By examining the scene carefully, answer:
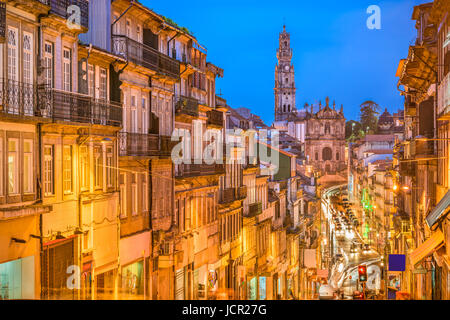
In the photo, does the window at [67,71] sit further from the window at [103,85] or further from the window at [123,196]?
the window at [123,196]

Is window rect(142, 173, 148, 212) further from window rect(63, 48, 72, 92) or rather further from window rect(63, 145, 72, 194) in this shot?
window rect(63, 48, 72, 92)

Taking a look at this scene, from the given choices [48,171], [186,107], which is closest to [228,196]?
[186,107]

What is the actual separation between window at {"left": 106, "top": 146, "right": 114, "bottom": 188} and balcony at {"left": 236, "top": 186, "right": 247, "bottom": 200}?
1644cm

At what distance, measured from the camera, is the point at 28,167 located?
1401 cm

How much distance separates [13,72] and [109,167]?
541 centimetres

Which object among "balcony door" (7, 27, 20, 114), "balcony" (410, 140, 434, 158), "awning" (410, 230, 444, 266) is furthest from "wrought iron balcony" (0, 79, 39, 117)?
"balcony" (410, 140, 434, 158)

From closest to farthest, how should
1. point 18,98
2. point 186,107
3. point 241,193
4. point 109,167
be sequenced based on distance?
point 18,98, point 109,167, point 186,107, point 241,193

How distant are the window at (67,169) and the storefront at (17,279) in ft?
7.29

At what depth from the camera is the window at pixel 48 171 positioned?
1481 cm

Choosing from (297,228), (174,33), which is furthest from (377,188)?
(174,33)

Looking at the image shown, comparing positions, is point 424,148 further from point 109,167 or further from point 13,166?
point 13,166

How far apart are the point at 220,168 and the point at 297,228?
89.5ft
